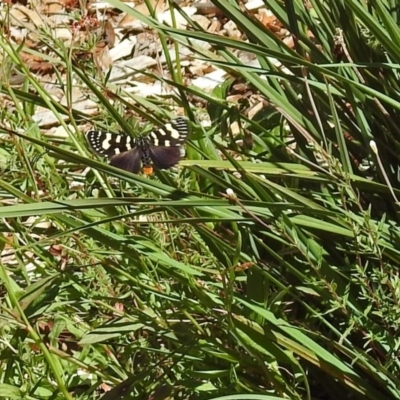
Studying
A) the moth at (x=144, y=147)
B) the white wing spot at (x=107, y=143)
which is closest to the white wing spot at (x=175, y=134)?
the moth at (x=144, y=147)

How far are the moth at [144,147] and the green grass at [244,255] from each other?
0.04 meters

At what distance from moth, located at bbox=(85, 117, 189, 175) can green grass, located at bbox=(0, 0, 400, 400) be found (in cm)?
4

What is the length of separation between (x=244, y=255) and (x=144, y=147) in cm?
27

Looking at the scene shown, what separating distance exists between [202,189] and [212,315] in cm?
54

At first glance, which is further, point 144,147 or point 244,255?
point 144,147

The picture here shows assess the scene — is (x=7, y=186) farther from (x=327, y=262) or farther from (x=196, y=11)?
(x=196, y=11)

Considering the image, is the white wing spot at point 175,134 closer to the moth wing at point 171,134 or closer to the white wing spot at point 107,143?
the moth wing at point 171,134

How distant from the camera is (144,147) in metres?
1.57

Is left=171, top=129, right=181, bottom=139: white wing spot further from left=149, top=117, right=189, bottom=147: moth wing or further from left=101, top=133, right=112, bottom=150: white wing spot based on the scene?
left=101, top=133, right=112, bottom=150: white wing spot

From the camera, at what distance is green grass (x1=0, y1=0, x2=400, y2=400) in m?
1.37

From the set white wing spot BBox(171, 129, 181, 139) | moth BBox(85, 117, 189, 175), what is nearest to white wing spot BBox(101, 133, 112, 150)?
moth BBox(85, 117, 189, 175)

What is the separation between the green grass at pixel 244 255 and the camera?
1.37 metres

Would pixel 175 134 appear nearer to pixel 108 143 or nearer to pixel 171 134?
pixel 171 134

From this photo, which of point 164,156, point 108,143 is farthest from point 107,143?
point 164,156
